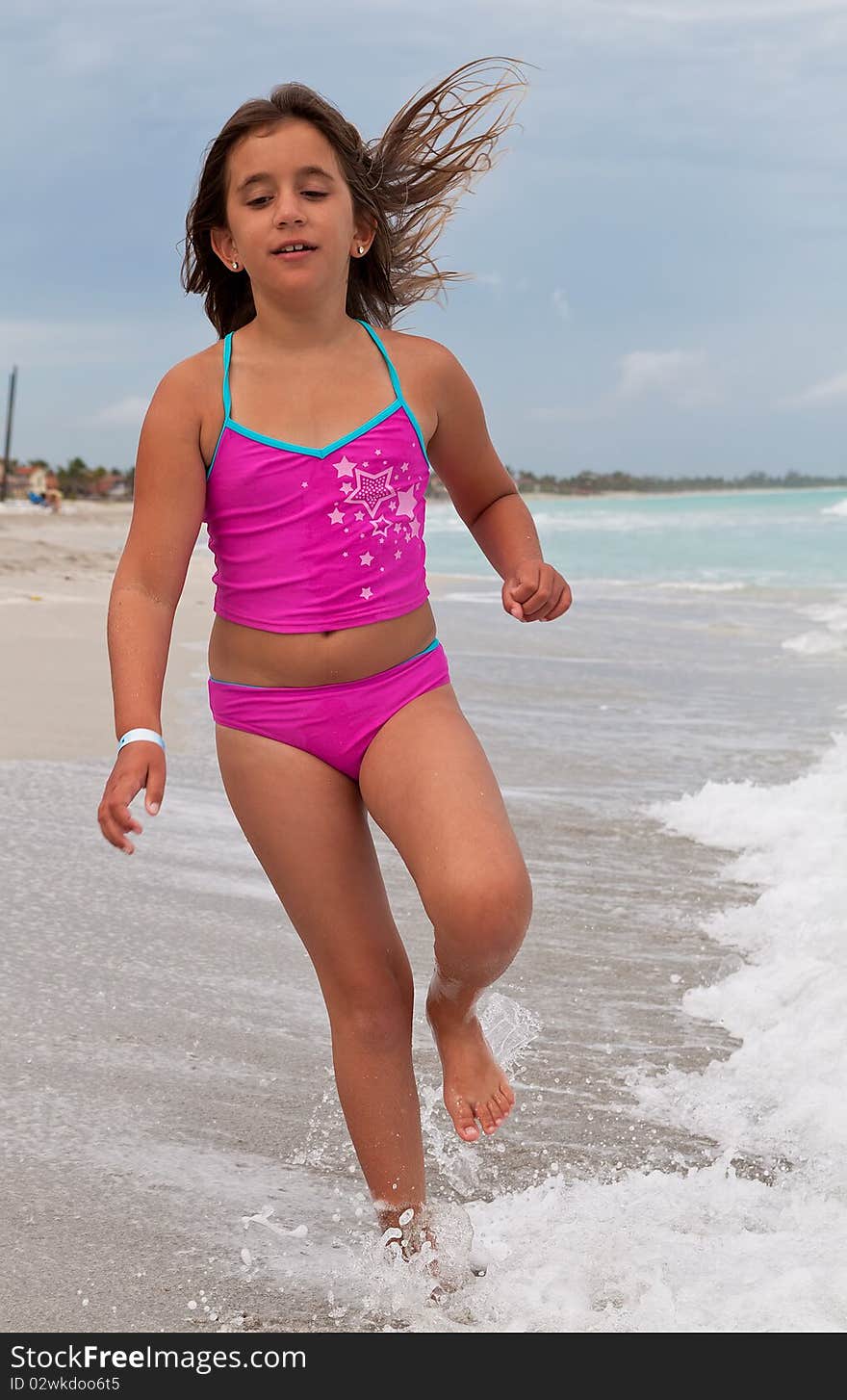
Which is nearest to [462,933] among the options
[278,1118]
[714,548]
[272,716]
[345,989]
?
[345,989]

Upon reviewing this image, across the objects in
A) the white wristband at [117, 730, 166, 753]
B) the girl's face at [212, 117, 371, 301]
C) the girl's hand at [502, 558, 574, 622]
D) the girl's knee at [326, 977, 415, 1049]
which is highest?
the girl's face at [212, 117, 371, 301]

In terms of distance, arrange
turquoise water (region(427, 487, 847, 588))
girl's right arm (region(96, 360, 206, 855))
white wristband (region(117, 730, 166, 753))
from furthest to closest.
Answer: turquoise water (region(427, 487, 847, 588)) < girl's right arm (region(96, 360, 206, 855)) < white wristband (region(117, 730, 166, 753))

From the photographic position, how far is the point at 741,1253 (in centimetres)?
269

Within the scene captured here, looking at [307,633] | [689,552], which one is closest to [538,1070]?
[307,633]

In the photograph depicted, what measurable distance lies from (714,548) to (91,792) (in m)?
30.3

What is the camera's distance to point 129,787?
2381mm

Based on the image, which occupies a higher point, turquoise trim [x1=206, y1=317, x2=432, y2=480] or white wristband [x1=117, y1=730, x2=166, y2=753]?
turquoise trim [x1=206, y1=317, x2=432, y2=480]

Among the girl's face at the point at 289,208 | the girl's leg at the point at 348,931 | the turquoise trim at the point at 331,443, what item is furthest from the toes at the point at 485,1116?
the girl's face at the point at 289,208

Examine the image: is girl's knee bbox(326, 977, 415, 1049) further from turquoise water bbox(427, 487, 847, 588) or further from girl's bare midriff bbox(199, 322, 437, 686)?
turquoise water bbox(427, 487, 847, 588)

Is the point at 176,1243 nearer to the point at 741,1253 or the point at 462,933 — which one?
the point at 462,933

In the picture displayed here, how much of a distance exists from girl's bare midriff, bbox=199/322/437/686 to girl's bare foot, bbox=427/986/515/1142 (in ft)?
1.93

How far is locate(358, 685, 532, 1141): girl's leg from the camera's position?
2.43m

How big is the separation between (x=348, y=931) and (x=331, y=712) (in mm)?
377

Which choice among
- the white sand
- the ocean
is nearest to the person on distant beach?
the ocean
